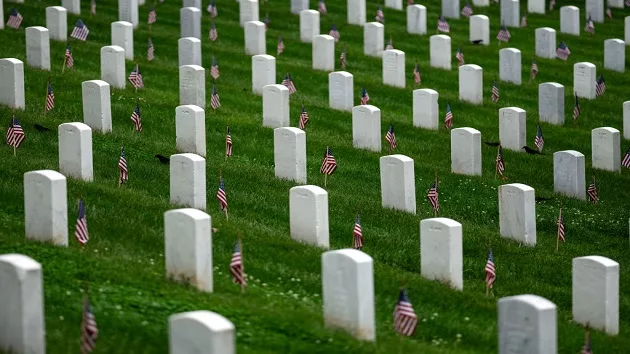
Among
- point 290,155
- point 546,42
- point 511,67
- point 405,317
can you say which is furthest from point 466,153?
point 546,42

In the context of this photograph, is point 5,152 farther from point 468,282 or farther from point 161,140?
point 468,282

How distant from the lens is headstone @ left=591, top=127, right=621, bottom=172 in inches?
923

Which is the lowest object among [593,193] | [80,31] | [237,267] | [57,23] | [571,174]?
[593,193]

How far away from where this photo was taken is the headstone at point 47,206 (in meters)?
15.1

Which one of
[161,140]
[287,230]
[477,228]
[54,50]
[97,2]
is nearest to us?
[287,230]

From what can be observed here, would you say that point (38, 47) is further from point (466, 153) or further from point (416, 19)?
point (416, 19)

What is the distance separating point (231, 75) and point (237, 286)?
13.1m

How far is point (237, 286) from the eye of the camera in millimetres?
14742

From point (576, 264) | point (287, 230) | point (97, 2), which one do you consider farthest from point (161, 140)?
point (97, 2)

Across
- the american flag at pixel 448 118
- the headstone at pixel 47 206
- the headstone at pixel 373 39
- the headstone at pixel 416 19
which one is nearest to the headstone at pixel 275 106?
the american flag at pixel 448 118

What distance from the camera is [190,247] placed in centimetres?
1433

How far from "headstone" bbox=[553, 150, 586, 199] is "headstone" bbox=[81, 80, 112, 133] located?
279 inches

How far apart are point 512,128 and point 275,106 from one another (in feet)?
13.8

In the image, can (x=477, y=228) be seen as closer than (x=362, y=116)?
Yes
